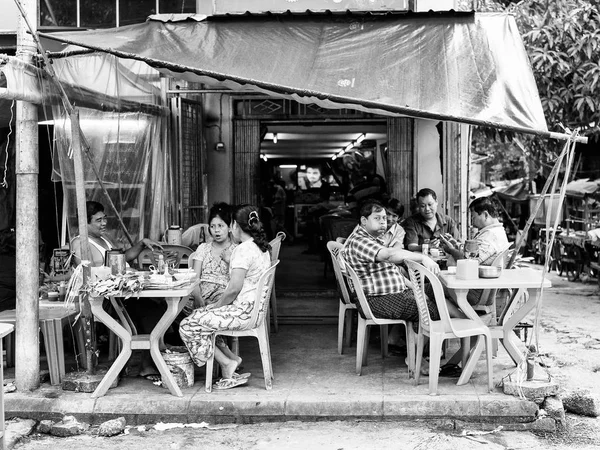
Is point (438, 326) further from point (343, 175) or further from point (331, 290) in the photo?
point (343, 175)

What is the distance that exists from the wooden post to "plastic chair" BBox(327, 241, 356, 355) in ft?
7.29

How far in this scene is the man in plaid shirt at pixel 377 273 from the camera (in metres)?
6.05

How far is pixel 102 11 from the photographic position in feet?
28.3

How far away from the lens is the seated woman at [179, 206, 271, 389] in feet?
18.6

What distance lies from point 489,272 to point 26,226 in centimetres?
346

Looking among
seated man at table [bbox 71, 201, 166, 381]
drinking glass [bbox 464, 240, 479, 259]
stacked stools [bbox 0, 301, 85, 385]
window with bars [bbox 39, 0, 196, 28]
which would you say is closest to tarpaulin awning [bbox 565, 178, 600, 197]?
drinking glass [bbox 464, 240, 479, 259]

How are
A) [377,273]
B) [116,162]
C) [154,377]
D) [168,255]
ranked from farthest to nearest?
1. [168,255]
2. [116,162]
3. [377,273]
4. [154,377]

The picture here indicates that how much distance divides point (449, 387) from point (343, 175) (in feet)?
42.7

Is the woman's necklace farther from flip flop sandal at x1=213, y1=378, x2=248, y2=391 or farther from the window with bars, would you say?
the window with bars

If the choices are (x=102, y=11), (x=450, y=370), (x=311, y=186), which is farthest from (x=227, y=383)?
(x=311, y=186)

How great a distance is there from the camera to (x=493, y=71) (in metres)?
5.75

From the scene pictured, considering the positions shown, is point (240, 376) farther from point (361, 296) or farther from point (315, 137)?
point (315, 137)

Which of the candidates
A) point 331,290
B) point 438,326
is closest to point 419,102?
point 438,326

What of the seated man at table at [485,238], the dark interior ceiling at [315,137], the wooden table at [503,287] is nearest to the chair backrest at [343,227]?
the dark interior ceiling at [315,137]
